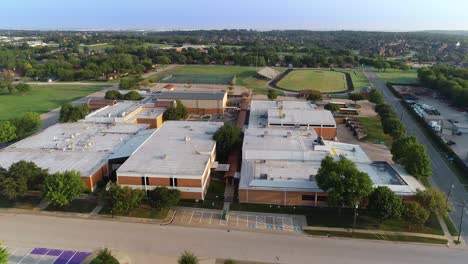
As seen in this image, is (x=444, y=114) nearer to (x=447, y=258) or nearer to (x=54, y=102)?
(x=447, y=258)

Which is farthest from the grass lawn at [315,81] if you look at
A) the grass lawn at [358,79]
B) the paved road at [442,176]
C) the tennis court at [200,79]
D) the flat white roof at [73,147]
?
the flat white roof at [73,147]

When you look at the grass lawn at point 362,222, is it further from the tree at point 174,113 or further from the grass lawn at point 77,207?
the tree at point 174,113

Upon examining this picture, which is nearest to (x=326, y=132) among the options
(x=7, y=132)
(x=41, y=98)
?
(x=7, y=132)

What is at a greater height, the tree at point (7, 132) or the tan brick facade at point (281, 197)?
the tree at point (7, 132)

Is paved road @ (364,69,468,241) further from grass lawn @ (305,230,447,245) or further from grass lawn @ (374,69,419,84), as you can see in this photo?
grass lawn @ (374,69,419,84)

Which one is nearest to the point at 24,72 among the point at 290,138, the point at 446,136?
the point at 290,138

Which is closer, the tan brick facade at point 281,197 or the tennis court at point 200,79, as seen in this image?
the tan brick facade at point 281,197

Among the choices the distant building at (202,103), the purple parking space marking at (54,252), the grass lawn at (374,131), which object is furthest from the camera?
the distant building at (202,103)

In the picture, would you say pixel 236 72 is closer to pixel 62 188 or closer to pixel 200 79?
pixel 200 79
